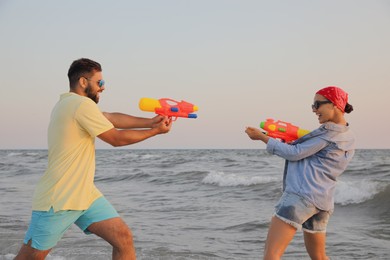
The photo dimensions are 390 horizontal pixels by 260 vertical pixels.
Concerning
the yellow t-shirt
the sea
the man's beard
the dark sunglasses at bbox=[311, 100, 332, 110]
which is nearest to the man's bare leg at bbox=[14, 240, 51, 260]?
the yellow t-shirt

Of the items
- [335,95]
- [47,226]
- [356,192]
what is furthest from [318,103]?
[356,192]

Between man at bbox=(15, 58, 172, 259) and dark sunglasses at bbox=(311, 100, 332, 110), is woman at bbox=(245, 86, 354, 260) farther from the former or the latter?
man at bbox=(15, 58, 172, 259)

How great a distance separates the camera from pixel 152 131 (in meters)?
3.71

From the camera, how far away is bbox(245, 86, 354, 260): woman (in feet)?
12.6

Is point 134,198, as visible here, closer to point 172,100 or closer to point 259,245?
point 259,245

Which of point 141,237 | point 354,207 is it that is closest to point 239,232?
point 141,237

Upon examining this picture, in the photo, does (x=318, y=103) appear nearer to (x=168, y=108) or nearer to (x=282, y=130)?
(x=282, y=130)

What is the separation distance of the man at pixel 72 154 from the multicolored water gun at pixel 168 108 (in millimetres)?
54

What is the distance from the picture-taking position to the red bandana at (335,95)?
12.9ft

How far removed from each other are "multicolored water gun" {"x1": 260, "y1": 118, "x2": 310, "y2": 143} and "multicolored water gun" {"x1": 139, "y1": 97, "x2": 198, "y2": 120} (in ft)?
2.30

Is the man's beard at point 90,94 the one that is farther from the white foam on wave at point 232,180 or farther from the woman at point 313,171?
the white foam on wave at point 232,180

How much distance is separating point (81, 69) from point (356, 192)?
11090mm

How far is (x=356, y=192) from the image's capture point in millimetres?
13484

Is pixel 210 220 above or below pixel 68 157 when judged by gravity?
below
